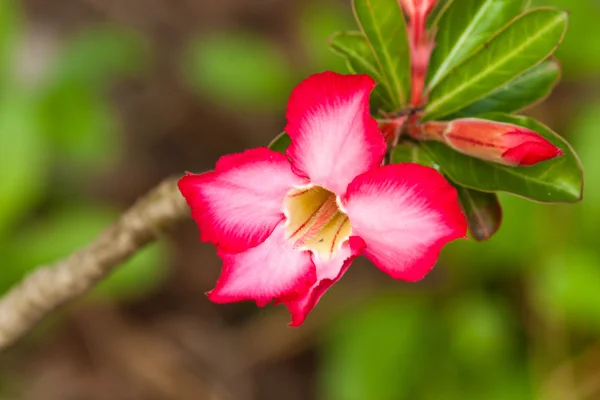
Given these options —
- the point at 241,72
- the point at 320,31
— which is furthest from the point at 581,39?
the point at 241,72

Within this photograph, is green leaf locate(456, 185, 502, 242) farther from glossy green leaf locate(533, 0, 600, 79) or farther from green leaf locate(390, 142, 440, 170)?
glossy green leaf locate(533, 0, 600, 79)

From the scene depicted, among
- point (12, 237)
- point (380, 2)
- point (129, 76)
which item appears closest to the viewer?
point (380, 2)

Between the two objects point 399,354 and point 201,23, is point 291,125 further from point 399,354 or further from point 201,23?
point 201,23

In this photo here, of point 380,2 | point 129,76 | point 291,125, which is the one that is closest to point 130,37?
point 129,76

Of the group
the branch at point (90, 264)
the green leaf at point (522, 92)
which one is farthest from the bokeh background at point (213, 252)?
the green leaf at point (522, 92)

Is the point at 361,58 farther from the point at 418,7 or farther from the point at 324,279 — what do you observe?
the point at 324,279

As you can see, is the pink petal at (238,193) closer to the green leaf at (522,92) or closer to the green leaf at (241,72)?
the green leaf at (522,92)

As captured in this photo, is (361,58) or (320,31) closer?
(361,58)
